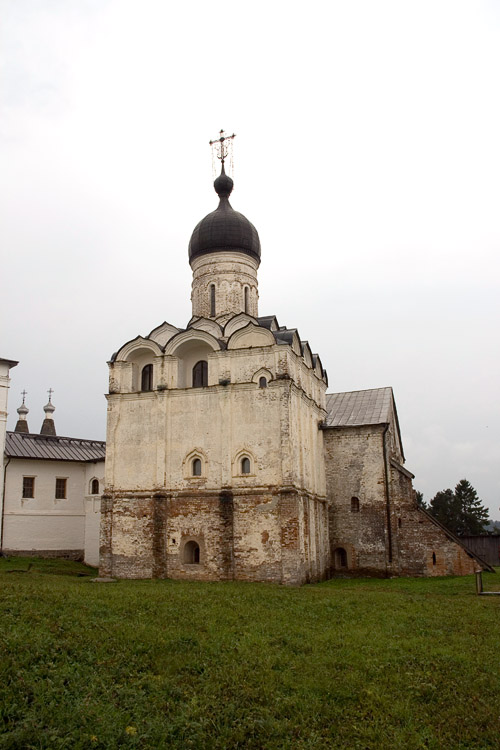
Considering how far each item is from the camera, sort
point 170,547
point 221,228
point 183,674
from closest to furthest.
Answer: point 183,674
point 170,547
point 221,228

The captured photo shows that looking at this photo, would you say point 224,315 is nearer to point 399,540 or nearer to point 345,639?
point 399,540

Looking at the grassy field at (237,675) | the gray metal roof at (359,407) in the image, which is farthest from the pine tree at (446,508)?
the grassy field at (237,675)

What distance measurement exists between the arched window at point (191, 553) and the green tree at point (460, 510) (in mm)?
29348

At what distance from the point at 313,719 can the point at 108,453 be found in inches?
542

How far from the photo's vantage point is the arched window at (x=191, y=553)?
18062 millimetres

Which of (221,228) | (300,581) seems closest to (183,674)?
(300,581)

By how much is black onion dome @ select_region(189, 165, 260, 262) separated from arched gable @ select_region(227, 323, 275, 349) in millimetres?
4246

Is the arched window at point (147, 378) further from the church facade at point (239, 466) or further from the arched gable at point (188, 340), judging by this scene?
the arched gable at point (188, 340)

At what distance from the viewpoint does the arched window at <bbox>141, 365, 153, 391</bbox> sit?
1980cm

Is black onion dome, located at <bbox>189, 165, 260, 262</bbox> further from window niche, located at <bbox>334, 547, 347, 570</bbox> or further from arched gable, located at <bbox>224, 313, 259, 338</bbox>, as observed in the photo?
window niche, located at <bbox>334, 547, 347, 570</bbox>

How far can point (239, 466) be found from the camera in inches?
710

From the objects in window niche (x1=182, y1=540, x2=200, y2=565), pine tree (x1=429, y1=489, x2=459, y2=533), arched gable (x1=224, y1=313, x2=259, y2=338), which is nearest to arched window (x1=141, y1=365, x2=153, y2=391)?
arched gable (x1=224, y1=313, x2=259, y2=338)

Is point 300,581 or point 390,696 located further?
point 300,581

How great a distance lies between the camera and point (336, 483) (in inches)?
851
